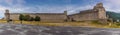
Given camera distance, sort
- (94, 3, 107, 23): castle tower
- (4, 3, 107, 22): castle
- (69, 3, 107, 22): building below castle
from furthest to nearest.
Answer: (4, 3, 107, 22): castle, (69, 3, 107, 22): building below castle, (94, 3, 107, 23): castle tower

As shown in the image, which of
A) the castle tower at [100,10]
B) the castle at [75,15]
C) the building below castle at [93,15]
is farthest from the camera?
the castle at [75,15]

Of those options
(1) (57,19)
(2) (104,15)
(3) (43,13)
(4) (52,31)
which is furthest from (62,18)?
(4) (52,31)

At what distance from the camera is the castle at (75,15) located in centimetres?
9256

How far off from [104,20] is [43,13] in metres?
23.1

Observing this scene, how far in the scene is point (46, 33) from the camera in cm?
2186

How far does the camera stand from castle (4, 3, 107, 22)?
92562 millimetres

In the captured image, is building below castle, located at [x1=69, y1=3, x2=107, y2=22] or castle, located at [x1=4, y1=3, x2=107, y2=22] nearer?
building below castle, located at [x1=69, y1=3, x2=107, y2=22]

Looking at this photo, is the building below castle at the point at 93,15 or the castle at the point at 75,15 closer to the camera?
the building below castle at the point at 93,15

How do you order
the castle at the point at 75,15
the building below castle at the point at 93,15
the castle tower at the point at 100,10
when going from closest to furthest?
the castle tower at the point at 100,10
the building below castle at the point at 93,15
the castle at the point at 75,15

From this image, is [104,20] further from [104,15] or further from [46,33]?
[46,33]

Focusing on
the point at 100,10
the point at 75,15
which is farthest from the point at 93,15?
the point at 75,15

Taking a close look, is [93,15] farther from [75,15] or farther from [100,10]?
[75,15]

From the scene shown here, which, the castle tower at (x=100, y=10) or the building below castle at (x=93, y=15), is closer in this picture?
the castle tower at (x=100, y=10)

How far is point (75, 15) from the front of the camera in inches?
3920
